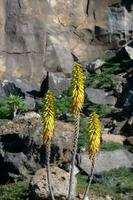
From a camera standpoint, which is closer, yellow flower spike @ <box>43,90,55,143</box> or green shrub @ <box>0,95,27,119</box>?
yellow flower spike @ <box>43,90,55,143</box>

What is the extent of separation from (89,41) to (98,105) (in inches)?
428

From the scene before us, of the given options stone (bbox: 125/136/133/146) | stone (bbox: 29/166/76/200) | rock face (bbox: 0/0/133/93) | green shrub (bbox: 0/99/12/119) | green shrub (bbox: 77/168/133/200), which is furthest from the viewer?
rock face (bbox: 0/0/133/93)

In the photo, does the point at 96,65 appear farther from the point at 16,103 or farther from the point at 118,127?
the point at 118,127

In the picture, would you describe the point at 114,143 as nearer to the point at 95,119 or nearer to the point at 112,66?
the point at 95,119

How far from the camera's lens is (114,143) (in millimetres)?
25734

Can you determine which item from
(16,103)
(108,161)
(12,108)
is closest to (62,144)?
(108,161)

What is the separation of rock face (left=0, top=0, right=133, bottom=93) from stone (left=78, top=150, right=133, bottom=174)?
555 inches

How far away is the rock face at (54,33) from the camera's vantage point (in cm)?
3772

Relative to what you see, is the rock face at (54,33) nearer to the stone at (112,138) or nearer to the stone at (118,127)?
the stone at (118,127)

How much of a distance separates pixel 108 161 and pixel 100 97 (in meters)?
9.75

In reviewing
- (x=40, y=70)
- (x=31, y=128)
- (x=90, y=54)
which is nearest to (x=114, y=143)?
(x=31, y=128)

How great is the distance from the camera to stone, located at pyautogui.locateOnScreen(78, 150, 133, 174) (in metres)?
23.6

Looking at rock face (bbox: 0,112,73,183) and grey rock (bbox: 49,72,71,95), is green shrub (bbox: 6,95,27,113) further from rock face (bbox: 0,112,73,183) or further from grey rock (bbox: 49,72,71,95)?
rock face (bbox: 0,112,73,183)

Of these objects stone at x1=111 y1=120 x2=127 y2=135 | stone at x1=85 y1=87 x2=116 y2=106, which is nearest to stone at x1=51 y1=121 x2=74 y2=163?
stone at x1=111 y1=120 x2=127 y2=135
